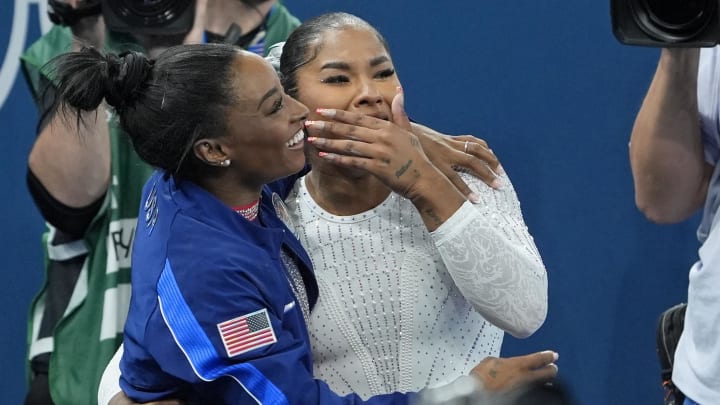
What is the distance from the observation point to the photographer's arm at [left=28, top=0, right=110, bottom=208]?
1.82 metres

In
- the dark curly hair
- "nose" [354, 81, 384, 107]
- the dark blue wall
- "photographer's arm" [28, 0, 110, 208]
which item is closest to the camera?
the dark curly hair

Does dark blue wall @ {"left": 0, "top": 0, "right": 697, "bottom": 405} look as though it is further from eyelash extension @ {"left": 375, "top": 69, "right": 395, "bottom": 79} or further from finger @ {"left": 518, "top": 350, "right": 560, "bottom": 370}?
finger @ {"left": 518, "top": 350, "right": 560, "bottom": 370}

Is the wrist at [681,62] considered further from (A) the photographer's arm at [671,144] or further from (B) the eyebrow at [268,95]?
(B) the eyebrow at [268,95]

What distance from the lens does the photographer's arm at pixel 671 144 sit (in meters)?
1.38

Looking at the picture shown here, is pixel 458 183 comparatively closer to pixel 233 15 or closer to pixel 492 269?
pixel 492 269

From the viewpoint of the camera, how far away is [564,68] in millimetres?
2107

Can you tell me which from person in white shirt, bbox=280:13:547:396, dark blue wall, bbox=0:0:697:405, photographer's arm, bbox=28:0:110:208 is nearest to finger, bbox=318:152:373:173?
person in white shirt, bbox=280:13:547:396

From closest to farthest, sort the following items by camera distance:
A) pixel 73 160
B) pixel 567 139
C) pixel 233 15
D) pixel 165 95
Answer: pixel 165 95
pixel 73 160
pixel 233 15
pixel 567 139

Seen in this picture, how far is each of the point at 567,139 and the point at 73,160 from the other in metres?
0.81

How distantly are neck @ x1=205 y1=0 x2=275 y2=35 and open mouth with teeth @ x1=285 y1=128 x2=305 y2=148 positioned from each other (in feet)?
2.11

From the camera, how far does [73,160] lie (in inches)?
71.9

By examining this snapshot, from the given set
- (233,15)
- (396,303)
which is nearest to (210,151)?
(396,303)

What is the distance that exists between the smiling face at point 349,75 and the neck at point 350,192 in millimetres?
77

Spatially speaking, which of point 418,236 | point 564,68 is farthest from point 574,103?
point 418,236
